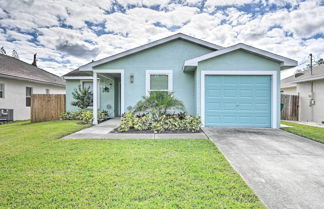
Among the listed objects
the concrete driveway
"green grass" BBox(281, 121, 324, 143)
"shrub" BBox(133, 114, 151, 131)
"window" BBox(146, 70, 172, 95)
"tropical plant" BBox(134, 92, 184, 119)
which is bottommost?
the concrete driveway

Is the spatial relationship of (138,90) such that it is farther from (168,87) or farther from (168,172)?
(168,172)

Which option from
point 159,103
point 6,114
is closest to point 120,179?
point 159,103

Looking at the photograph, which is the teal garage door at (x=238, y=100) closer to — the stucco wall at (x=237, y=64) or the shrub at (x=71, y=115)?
the stucco wall at (x=237, y=64)

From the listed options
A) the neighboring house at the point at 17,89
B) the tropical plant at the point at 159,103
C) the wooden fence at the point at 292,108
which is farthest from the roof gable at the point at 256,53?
the neighboring house at the point at 17,89

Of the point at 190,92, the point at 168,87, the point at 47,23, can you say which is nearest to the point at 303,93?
the point at 190,92

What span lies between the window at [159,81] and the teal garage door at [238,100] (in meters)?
2.09

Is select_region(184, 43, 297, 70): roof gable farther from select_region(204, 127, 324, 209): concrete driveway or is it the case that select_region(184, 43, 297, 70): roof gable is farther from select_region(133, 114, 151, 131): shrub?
select_region(204, 127, 324, 209): concrete driveway

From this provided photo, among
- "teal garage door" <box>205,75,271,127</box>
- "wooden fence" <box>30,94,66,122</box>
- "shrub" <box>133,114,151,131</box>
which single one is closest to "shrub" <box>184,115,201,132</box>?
"teal garage door" <box>205,75,271,127</box>

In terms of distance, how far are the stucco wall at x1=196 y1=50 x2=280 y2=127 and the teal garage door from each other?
37 centimetres

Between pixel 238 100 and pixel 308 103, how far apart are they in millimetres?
8540

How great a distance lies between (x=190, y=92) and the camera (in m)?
9.13

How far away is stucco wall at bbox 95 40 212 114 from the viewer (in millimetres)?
9109

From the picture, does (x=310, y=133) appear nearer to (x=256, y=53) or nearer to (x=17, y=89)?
(x=256, y=53)

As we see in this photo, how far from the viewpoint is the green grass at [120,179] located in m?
2.28
